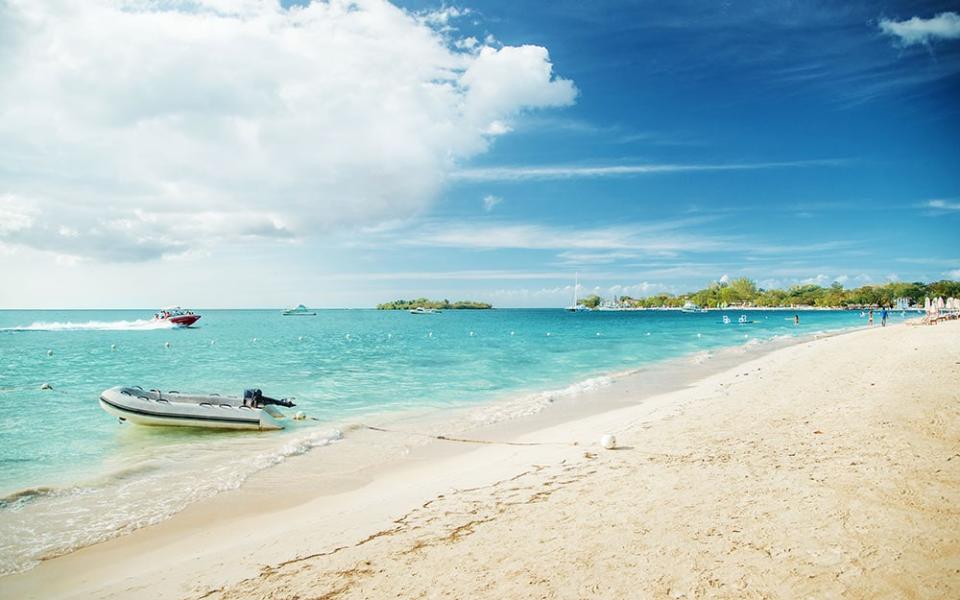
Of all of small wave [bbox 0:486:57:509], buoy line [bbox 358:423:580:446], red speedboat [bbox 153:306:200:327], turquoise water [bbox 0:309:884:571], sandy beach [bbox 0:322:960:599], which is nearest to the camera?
sandy beach [bbox 0:322:960:599]

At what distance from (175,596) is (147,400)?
11.3 meters

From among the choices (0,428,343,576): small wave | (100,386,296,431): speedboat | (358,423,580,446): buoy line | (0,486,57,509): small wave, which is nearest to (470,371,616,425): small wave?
(358,423,580,446): buoy line

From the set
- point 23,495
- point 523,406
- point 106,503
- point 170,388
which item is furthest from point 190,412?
point 170,388

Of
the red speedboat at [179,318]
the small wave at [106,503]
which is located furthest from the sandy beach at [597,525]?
the red speedboat at [179,318]

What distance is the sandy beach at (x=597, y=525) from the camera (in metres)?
4.38

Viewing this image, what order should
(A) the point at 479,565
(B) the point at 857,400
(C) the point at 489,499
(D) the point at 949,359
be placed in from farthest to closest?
(D) the point at 949,359 < (B) the point at 857,400 < (C) the point at 489,499 < (A) the point at 479,565

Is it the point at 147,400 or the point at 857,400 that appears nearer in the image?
the point at 857,400

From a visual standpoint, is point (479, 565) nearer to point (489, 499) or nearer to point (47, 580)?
point (489, 499)

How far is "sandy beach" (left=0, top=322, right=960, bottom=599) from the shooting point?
438 cm

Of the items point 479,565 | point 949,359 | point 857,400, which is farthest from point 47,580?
point 949,359

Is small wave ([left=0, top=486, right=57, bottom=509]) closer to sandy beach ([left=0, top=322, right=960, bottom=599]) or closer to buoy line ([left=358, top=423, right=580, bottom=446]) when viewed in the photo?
sandy beach ([left=0, top=322, right=960, bottom=599])

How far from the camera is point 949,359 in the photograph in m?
17.5

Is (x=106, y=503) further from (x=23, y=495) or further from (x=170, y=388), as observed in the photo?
(x=170, y=388)

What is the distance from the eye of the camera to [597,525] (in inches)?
218
